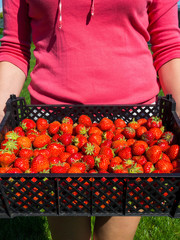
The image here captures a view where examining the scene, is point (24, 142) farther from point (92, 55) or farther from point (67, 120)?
point (92, 55)

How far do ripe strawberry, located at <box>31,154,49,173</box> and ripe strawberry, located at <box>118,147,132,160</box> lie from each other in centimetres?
41

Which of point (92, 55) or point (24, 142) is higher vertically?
point (92, 55)

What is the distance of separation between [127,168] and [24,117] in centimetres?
83

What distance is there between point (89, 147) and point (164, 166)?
0.42 m

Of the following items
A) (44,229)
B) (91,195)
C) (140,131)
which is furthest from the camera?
(44,229)

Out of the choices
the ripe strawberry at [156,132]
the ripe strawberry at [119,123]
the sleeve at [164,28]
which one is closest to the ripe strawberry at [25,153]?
the ripe strawberry at [119,123]

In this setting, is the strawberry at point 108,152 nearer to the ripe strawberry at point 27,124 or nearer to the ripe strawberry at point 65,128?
the ripe strawberry at point 65,128

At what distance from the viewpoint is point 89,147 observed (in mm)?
1513

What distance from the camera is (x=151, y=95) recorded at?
68.7 inches

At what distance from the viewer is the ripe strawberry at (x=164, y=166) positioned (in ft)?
4.31

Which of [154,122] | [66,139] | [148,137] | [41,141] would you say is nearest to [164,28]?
[154,122]

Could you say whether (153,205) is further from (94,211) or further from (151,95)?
(151,95)

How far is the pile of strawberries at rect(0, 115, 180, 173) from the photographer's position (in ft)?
4.43

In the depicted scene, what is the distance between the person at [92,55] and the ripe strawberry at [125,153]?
1.12 feet
